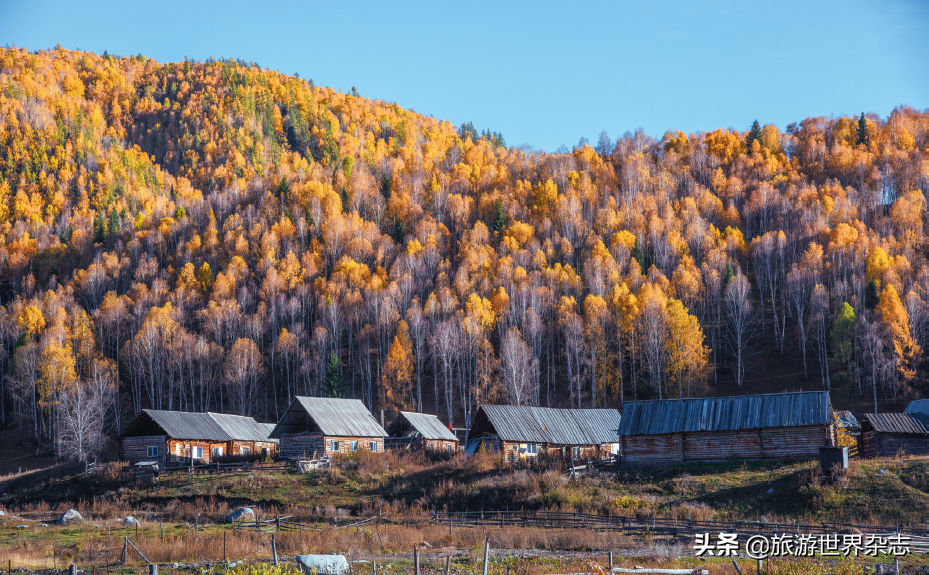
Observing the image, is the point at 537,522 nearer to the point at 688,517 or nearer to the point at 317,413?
the point at 688,517

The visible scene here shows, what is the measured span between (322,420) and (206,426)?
849 centimetres

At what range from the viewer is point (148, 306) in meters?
92.0

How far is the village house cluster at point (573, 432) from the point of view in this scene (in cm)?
4309

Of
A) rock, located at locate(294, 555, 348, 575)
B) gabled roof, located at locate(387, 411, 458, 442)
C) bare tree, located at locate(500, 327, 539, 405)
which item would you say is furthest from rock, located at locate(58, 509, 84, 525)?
bare tree, located at locate(500, 327, 539, 405)

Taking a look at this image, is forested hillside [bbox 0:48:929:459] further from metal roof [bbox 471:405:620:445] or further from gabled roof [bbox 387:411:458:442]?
metal roof [bbox 471:405:620:445]

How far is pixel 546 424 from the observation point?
5341cm

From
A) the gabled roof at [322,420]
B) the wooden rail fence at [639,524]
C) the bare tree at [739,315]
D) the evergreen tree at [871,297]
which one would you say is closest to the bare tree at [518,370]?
the gabled roof at [322,420]

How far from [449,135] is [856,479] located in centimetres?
15599

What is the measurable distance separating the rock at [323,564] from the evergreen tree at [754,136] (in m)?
118

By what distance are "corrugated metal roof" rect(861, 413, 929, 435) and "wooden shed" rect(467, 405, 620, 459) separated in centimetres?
1698

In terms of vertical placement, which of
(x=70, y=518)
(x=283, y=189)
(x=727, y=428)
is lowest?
(x=70, y=518)

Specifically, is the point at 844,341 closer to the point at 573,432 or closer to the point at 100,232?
the point at 573,432

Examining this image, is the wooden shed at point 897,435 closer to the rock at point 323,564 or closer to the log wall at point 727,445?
the log wall at point 727,445

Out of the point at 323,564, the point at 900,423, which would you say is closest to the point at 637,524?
the point at 323,564
